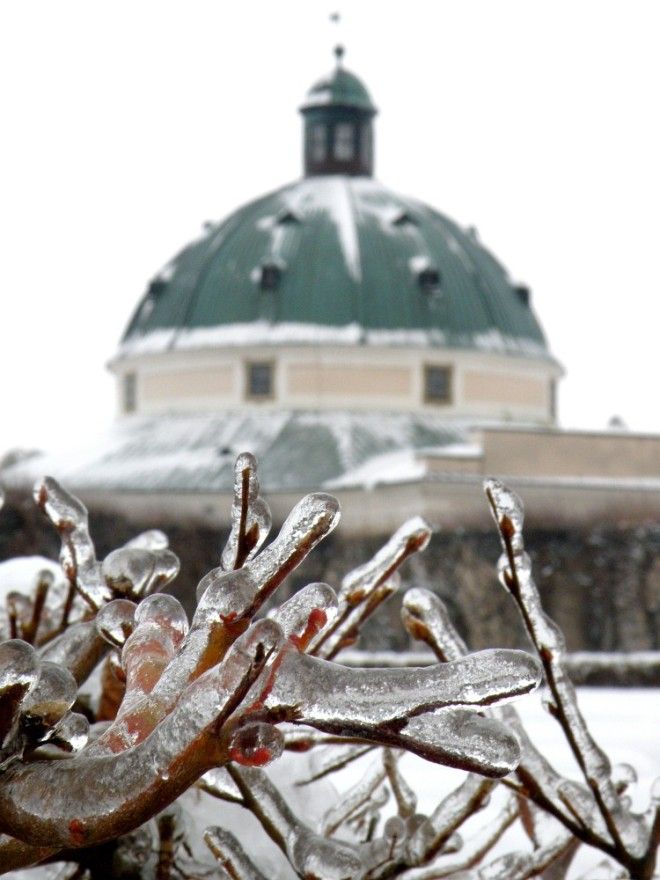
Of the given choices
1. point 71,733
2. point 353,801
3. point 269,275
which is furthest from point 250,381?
point 71,733

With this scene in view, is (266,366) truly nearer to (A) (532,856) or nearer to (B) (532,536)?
(B) (532,536)

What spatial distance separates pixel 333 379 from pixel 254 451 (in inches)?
116

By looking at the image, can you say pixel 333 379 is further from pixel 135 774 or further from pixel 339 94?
pixel 135 774

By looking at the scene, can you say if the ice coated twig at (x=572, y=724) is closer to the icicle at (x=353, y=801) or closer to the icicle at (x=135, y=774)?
the icicle at (x=353, y=801)

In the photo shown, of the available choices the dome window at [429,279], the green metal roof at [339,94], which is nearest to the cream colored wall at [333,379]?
the dome window at [429,279]

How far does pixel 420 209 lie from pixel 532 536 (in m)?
11.7

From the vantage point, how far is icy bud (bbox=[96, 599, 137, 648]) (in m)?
1.83

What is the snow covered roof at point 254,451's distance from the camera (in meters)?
35.7

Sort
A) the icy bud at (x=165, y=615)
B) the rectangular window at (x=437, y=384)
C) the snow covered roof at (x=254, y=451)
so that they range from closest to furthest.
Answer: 1. the icy bud at (x=165, y=615)
2. the snow covered roof at (x=254, y=451)
3. the rectangular window at (x=437, y=384)

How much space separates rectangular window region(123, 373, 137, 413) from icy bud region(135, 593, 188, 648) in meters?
40.4

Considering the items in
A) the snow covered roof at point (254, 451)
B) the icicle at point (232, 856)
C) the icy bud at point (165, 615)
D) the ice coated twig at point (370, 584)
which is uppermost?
the icy bud at point (165, 615)

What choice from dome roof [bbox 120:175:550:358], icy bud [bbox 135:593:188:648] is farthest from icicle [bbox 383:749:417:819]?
dome roof [bbox 120:175:550:358]

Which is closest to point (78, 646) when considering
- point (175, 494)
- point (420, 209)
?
point (175, 494)

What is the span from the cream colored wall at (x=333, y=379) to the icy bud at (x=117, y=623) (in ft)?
124
